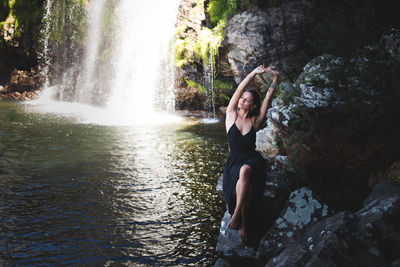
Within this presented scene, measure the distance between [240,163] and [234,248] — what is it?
43.4 inches

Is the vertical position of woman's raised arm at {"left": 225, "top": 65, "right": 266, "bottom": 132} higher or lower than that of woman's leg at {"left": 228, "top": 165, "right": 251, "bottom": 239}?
higher

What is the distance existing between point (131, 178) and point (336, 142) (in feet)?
14.8

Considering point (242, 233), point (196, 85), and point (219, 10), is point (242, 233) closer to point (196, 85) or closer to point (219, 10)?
point (196, 85)

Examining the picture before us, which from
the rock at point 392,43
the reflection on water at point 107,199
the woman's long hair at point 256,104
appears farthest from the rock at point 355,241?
the rock at point 392,43

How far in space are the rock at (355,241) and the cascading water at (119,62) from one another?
48.9ft

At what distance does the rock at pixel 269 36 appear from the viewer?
1258cm

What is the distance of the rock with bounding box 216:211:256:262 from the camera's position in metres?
4.04

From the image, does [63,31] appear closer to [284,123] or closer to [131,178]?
[131,178]

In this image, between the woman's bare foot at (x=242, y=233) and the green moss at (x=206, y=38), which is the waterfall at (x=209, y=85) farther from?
the woman's bare foot at (x=242, y=233)

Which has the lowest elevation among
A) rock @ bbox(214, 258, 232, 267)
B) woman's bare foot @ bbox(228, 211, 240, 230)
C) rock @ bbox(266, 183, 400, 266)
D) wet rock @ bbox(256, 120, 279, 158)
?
rock @ bbox(214, 258, 232, 267)

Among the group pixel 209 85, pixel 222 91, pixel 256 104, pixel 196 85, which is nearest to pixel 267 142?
pixel 256 104

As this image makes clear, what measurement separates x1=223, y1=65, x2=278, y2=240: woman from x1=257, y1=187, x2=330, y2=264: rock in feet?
1.04

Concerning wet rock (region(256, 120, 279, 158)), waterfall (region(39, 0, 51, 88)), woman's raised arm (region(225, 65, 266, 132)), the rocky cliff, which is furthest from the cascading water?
the rocky cliff

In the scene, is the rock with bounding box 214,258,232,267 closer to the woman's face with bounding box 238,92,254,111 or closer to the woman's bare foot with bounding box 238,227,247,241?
the woman's bare foot with bounding box 238,227,247,241
